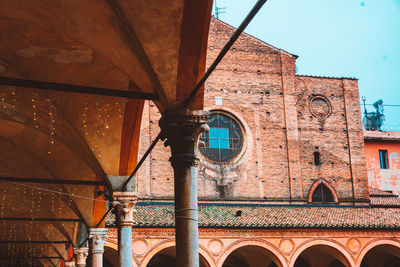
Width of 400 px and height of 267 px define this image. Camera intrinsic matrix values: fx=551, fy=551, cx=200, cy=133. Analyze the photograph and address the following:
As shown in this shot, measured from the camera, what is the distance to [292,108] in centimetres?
2353

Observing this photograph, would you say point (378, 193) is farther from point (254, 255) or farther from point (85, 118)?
point (85, 118)

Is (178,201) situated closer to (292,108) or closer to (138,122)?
(138,122)

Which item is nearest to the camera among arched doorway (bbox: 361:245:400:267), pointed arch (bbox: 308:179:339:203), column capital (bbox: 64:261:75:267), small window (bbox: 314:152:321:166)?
column capital (bbox: 64:261:75:267)

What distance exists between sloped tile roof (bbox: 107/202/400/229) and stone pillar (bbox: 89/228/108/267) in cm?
679

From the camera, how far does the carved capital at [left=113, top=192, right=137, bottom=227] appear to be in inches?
340

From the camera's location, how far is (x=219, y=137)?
22328 mm

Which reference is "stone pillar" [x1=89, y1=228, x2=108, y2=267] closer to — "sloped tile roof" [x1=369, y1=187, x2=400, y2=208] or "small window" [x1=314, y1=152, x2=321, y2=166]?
"small window" [x1=314, y1=152, x2=321, y2=166]

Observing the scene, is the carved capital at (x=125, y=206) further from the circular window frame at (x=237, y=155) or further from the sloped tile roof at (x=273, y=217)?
the circular window frame at (x=237, y=155)

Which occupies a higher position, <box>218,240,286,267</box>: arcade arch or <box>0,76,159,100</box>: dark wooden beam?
<box>0,76,159,100</box>: dark wooden beam

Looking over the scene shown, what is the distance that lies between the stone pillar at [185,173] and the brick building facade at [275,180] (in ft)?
43.3

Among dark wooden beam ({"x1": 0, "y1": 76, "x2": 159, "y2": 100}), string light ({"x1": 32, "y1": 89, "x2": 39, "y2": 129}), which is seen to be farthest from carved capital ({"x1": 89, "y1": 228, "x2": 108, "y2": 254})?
dark wooden beam ({"x1": 0, "y1": 76, "x2": 159, "y2": 100})

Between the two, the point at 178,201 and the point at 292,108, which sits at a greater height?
the point at 292,108

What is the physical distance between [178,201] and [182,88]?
135 cm

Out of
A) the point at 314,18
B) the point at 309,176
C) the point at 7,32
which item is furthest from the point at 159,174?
the point at 314,18
